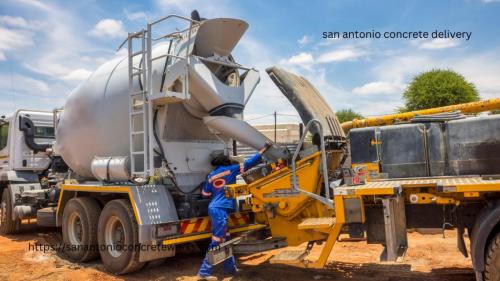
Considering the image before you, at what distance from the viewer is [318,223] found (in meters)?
5.17

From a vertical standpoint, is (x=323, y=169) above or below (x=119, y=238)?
above

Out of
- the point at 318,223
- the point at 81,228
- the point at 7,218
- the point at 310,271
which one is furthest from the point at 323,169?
the point at 7,218

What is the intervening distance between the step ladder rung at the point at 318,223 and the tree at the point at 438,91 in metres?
15.2

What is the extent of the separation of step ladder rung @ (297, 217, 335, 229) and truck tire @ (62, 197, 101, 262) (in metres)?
3.57

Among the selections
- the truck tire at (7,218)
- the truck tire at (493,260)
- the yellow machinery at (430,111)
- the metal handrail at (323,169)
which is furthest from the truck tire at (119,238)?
the truck tire at (7,218)

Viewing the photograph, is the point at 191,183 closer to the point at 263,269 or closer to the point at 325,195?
the point at 263,269

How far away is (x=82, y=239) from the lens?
7316mm

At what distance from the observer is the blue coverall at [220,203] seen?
6.08m

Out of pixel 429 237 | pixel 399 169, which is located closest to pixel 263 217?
pixel 399 169

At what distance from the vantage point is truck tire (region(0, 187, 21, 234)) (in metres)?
10.4

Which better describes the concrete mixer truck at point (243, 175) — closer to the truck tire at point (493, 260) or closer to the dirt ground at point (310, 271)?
the truck tire at point (493, 260)

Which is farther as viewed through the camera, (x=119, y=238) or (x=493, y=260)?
(x=119, y=238)

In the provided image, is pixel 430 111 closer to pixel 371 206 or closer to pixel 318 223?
pixel 371 206

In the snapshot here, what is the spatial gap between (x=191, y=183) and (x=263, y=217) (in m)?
1.20
